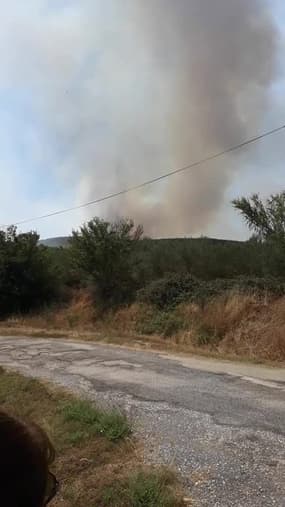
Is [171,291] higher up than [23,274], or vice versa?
[23,274]

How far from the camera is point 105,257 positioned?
72.2 feet

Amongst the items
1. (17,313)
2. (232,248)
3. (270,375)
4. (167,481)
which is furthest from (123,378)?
(17,313)

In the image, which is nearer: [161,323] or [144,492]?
[144,492]

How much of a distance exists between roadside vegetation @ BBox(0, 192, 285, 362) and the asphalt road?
281 cm

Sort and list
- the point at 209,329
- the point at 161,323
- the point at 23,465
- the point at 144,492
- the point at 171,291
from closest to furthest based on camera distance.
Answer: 1. the point at 23,465
2. the point at 144,492
3. the point at 209,329
4. the point at 161,323
5. the point at 171,291

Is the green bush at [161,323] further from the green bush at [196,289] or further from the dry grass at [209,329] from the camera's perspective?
the green bush at [196,289]

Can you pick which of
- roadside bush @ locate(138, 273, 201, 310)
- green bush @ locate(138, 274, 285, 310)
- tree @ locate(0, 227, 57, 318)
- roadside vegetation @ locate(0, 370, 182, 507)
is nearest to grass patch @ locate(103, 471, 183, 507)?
roadside vegetation @ locate(0, 370, 182, 507)

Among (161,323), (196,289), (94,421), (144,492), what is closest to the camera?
(144,492)

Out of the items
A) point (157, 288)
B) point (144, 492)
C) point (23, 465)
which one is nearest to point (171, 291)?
point (157, 288)

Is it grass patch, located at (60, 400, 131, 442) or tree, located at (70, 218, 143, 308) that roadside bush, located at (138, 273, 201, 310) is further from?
grass patch, located at (60, 400, 131, 442)

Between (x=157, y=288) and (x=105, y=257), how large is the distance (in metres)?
4.21

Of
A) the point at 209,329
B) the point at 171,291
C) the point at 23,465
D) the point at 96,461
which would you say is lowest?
the point at 96,461

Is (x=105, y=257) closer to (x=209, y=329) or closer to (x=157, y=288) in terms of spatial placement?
(x=157, y=288)

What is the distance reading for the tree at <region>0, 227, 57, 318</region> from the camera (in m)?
24.6
